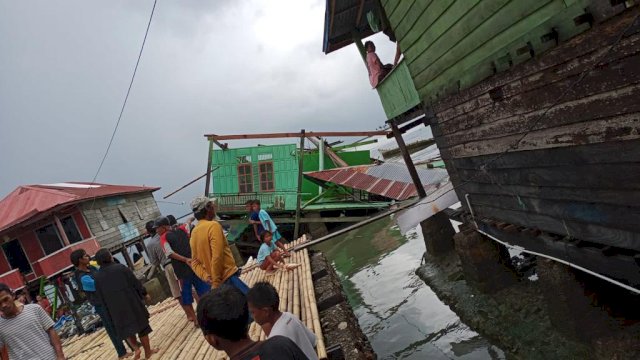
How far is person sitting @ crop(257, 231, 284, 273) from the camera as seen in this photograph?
8.43m

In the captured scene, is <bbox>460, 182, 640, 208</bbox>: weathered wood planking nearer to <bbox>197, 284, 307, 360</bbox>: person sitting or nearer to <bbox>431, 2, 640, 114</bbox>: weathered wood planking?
<bbox>431, 2, 640, 114</bbox>: weathered wood planking

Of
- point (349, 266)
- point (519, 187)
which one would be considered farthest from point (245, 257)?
point (519, 187)

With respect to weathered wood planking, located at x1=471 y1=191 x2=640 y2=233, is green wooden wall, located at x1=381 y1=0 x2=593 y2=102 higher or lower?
higher

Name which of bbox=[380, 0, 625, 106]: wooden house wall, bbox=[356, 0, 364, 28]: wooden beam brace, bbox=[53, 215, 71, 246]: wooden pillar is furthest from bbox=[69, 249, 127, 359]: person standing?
bbox=[53, 215, 71, 246]: wooden pillar

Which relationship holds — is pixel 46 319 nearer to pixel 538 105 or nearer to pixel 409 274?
pixel 538 105

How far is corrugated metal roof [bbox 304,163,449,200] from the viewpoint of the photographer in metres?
14.1

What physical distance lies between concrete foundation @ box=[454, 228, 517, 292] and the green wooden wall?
2.46m

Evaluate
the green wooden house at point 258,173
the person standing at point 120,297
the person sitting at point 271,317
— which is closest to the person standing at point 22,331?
the person standing at point 120,297

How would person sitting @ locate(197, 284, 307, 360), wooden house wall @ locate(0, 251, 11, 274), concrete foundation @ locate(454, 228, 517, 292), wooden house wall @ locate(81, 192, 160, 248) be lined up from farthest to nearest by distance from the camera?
wooden house wall @ locate(81, 192, 160, 248), wooden house wall @ locate(0, 251, 11, 274), concrete foundation @ locate(454, 228, 517, 292), person sitting @ locate(197, 284, 307, 360)

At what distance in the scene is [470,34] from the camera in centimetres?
467

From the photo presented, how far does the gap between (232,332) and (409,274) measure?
803 centimetres

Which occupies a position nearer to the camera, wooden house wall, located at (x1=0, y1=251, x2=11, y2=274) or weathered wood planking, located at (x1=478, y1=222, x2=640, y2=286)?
weathered wood planking, located at (x1=478, y1=222, x2=640, y2=286)

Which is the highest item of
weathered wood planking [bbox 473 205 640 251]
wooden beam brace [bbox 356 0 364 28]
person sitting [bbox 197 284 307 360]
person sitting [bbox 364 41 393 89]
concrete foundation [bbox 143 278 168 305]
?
wooden beam brace [bbox 356 0 364 28]

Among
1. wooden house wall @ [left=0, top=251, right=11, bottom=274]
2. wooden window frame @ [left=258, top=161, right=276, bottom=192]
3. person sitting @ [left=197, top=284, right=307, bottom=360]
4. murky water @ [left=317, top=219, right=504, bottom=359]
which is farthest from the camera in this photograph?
wooden house wall @ [left=0, top=251, right=11, bottom=274]
